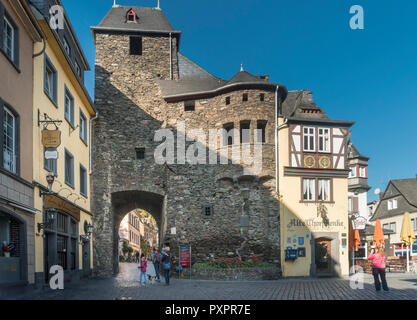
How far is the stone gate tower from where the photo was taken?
24328mm

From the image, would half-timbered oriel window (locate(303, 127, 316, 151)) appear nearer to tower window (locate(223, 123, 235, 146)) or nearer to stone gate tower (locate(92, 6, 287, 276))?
stone gate tower (locate(92, 6, 287, 276))

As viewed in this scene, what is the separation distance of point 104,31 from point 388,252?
30.8 m

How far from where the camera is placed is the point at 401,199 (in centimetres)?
4319

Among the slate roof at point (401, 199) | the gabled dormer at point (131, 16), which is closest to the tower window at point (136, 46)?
the gabled dormer at point (131, 16)

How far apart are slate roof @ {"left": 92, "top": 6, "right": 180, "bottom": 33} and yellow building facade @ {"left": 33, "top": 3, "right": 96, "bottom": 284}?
4.93 m

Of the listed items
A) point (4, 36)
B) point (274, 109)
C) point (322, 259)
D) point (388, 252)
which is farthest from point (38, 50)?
point (388, 252)

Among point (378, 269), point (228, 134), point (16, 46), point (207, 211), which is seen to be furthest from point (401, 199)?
point (16, 46)

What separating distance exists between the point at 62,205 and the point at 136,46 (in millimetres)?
13957

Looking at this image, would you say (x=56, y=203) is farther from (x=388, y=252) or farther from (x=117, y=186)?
(x=388, y=252)

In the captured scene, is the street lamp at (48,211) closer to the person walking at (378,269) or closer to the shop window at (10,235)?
the shop window at (10,235)

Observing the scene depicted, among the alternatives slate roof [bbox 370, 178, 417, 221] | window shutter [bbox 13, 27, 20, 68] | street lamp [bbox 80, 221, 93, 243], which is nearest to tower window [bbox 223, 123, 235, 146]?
street lamp [bbox 80, 221, 93, 243]

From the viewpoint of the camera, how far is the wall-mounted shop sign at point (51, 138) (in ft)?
47.1

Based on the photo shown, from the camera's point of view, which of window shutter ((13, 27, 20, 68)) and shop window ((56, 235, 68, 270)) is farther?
shop window ((56, 235, 68, 270))

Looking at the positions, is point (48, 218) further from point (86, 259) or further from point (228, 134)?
point (228, 134)
